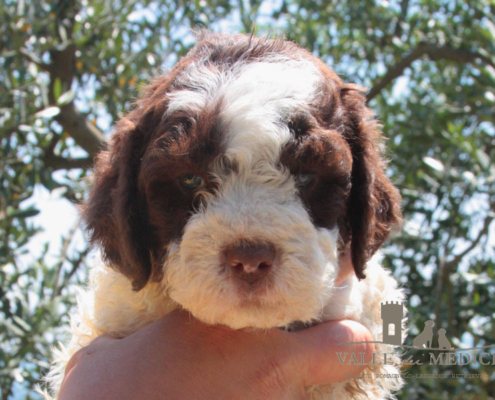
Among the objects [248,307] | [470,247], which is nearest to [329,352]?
[248,307]

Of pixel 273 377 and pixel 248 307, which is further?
pixel 273 377

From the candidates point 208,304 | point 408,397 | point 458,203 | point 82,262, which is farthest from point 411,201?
point 208,304

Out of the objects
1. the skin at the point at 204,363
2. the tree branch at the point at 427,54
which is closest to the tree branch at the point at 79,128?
the skin at the point at 204,363

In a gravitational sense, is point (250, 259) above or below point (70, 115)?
above

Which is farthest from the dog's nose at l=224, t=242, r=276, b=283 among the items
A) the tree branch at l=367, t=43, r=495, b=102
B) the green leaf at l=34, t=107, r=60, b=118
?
the tree branch at l=367, t=43, r=495, b=102

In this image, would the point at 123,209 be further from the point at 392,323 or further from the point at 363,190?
the point at 392,323

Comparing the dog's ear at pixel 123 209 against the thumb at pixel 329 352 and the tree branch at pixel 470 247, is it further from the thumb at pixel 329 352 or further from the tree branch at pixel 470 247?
the tree branch at pixel 470 247

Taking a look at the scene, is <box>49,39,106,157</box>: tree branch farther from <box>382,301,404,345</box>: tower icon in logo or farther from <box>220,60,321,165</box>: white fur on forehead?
<box>382,301,404,345</box>: tower icon in logo
